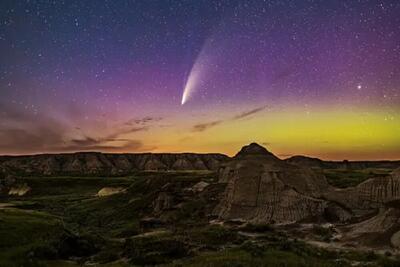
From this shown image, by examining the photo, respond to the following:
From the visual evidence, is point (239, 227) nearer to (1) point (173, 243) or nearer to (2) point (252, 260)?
(1) point (173, 243)

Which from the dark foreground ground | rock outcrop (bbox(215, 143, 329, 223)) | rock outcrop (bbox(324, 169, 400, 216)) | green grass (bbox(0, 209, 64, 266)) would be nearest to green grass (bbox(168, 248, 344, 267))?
the dark foreground ground

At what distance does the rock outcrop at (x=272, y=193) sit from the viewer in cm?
5638

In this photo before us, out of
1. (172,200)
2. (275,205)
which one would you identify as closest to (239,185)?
(275,205)

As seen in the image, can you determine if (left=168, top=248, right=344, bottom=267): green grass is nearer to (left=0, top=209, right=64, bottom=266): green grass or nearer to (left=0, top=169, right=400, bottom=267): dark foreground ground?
(left=0, top=169, right=400, bottom=267): dark foreground ground

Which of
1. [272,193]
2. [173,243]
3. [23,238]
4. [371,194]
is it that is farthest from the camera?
[272,193]

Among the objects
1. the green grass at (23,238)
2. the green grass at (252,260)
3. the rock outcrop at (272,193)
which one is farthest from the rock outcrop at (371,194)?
the green grass at (23,238)

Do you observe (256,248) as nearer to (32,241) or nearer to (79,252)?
(79,252)

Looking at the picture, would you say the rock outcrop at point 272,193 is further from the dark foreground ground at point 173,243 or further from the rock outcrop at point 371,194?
the rock outcrop at point 371,194

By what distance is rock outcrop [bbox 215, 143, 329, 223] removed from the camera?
56375 mm

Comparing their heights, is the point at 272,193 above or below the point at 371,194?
above

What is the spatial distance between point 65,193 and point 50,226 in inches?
3709

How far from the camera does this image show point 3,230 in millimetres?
50938

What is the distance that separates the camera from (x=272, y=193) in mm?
61281

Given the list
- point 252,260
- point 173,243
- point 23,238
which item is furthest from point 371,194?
point 23,238
